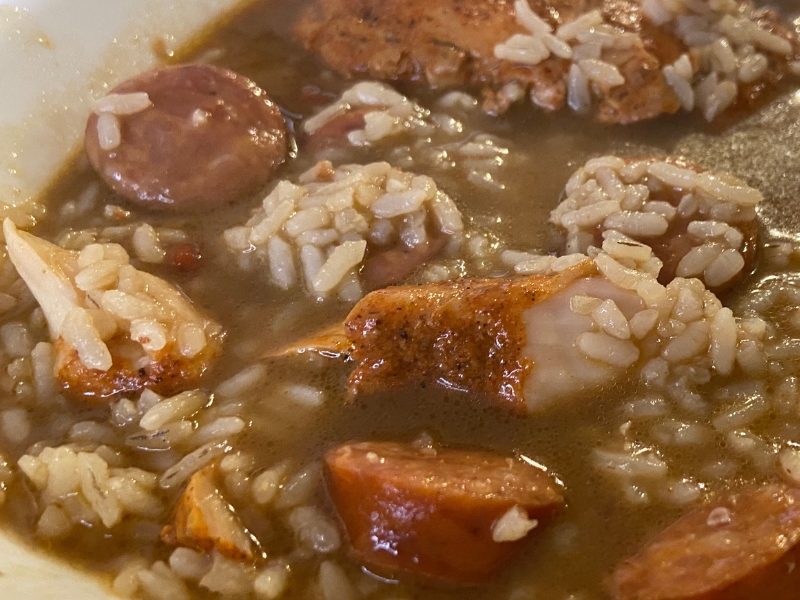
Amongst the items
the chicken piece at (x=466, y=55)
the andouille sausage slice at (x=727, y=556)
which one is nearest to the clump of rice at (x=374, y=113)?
the chicken piece at (x=466, y=55)

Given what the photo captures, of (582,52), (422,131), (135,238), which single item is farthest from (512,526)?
(582,52)

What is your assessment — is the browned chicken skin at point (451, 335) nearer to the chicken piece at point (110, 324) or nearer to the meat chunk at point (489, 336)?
the meat chunk at point (489, 336)

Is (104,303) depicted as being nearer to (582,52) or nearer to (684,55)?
(582,52)

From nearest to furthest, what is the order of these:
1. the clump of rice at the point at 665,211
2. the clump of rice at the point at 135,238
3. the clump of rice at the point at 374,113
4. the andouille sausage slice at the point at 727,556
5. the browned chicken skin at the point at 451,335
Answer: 1. the andouille sausage slice at the point at 727,556
2. the browned chicken skin at the point at 451,335
3. the clump of rice at the point at 665,211
4. the clump of rice at the point at 135,238
5. the clump of rice at the point at 374,113

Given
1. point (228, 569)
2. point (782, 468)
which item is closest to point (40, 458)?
point (228, 569)

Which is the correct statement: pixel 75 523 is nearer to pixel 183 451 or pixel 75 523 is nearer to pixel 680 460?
pixel 183 451

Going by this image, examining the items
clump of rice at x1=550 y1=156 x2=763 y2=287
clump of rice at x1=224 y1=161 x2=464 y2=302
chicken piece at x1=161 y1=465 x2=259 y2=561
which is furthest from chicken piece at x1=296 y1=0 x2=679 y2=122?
chicken piece at x1=161 y1=465 x2=259 y2=561
